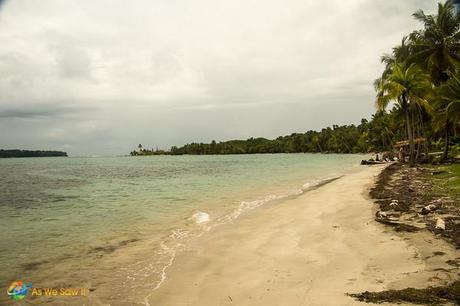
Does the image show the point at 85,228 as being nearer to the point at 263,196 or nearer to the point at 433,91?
the point at 263,196

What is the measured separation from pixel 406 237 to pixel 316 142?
140898 millimetres

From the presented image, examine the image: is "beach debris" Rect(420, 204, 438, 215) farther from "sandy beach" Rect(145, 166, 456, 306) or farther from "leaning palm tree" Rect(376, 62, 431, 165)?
"leaning palm tree" Rect(376, 62, 431, 165)

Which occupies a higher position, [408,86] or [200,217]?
[408,86]

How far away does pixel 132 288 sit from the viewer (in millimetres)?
7426

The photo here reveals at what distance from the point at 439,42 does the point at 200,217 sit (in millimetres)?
30743

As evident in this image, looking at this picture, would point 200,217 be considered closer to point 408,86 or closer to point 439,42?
point 408,86

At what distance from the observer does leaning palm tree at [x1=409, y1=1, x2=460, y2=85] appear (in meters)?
33.2

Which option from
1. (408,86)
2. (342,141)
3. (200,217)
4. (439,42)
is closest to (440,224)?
(200,217)

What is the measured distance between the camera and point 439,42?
112 ft

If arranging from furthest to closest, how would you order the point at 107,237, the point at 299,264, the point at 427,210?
1. the point at 107,237
2. the point at 427,210
3. the point at 299,264

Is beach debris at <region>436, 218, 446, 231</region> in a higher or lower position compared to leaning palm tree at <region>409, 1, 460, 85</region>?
lower

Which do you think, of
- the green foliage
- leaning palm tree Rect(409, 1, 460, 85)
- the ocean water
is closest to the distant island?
the green foliage

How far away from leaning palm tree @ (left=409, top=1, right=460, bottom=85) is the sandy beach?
27.9 m

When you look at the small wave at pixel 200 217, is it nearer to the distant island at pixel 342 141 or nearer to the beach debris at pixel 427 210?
the beach debris at pixel 427 210
